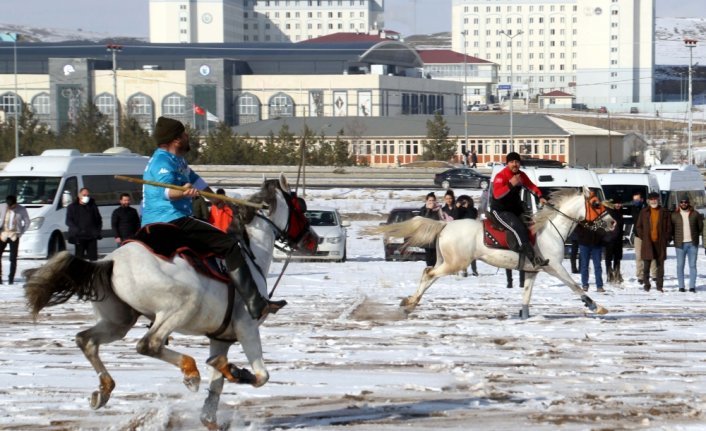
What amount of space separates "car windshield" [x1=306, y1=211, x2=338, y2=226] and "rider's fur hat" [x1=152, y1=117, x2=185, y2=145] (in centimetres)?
2167

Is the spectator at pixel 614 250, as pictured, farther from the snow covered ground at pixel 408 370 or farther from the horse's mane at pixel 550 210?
the horse's mane at pixel 550 210

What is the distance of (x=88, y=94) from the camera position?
109000 millimetres

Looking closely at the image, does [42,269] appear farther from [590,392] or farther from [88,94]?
[88,94]

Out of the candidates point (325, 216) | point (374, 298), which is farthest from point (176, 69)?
point (374, 298)

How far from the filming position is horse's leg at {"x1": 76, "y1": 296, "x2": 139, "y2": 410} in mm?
9016

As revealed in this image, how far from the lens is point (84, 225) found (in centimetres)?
2462

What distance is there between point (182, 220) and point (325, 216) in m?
22.6

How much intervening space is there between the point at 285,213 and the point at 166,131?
52.9 inches

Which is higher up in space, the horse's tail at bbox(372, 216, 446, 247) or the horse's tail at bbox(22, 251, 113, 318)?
the horse's tail at bbox(22, 251, 113, 318)

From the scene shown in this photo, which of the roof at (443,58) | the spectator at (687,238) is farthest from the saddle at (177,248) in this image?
the roof at (443,58)

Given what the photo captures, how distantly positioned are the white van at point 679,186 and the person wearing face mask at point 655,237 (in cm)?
1597

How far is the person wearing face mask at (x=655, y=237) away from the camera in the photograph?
23109mm

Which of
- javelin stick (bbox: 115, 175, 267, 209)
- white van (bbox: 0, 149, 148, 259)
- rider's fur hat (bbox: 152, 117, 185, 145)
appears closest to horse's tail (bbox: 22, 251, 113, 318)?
javelin stick (bbox: 115, 175, 267, 209)

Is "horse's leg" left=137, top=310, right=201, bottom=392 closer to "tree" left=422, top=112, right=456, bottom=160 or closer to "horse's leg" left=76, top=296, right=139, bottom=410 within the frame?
"horse's leg" left=76, top=296, right=139, bottom=410
